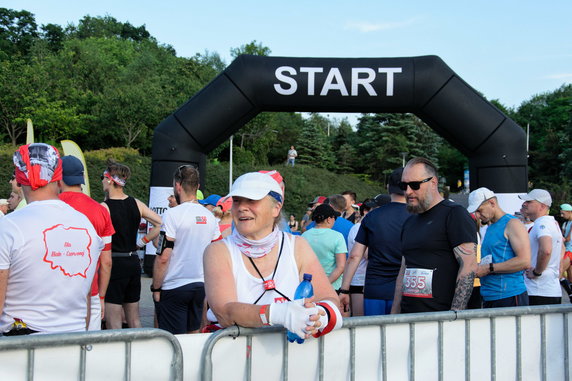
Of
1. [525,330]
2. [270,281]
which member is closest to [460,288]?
[525,330]

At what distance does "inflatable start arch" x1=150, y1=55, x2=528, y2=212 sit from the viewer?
391 inches

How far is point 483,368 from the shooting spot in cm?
326

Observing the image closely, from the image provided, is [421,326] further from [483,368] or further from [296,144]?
[296,144]

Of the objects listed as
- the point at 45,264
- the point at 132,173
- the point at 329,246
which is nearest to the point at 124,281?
the point at 329,246

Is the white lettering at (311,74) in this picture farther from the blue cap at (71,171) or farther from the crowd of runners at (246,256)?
the blue cap at (71,171)

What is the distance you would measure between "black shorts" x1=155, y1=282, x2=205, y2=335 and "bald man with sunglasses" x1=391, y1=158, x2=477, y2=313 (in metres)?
2.21

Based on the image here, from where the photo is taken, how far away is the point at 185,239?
17.7ft

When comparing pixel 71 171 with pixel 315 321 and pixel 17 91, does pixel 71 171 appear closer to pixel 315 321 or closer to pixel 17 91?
pixel 315 321

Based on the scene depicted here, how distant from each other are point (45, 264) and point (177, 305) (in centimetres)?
261

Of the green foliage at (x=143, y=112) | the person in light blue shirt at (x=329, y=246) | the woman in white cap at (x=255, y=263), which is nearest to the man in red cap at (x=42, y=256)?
the woman in white cap at (x=255, y=263)

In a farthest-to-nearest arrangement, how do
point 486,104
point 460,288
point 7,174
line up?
1. point 7,174
2. point 486,104
3. point 460,288

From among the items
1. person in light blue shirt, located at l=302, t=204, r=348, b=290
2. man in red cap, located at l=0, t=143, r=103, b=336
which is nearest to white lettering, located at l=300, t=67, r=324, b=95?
person in light blue shirt, located at l=302, t=204, r=348, b=290

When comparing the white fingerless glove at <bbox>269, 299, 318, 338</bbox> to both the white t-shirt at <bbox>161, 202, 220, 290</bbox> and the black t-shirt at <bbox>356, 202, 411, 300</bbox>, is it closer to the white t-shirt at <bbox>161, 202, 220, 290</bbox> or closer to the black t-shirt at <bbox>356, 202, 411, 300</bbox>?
the black t-shirt at <bbox>356, 202, 411, 300</bbox>

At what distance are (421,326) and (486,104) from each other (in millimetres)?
7756
